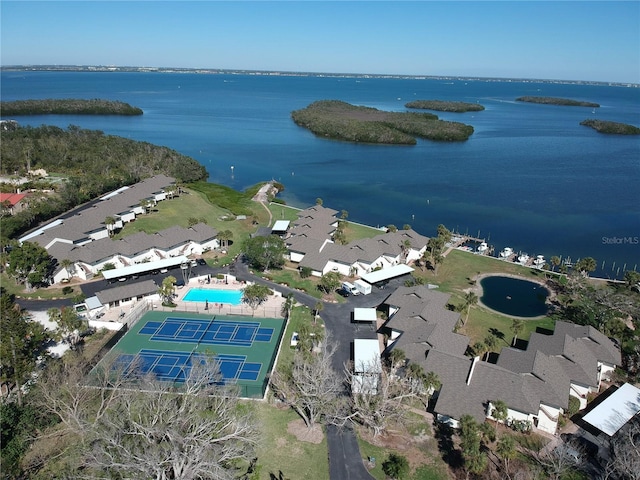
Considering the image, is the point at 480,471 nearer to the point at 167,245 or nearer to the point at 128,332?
the point at 128,332

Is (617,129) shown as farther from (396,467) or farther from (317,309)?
(396,467)

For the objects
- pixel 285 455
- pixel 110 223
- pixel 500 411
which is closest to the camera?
pixel 285 455

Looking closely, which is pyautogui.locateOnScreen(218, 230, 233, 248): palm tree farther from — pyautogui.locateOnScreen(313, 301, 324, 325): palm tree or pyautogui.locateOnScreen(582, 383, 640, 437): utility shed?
pyautogui.locateOnScreen(582, 383, 640, 437): utility shed

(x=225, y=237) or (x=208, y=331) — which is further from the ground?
(x=225, y=237)

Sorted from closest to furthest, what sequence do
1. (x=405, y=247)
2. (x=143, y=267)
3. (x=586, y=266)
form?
(x=586, y=266)
(x=143, y=267)
(x=405, y=247)

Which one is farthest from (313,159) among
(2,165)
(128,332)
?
(128,332)

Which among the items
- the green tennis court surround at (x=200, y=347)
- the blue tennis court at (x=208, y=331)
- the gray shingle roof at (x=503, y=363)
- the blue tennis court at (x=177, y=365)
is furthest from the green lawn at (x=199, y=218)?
the gray shingle roof at (x=503, y=363)

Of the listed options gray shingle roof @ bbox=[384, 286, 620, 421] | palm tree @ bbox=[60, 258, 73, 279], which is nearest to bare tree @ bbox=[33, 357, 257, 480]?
gray shingle roof @ bbox=[384, 286, 620, 421]

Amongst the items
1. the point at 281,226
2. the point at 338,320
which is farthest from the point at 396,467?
the point at 281,226
